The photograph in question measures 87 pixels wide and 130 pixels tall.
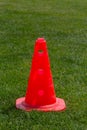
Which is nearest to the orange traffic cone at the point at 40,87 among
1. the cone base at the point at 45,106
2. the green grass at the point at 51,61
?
the cone base at the point at 45,106

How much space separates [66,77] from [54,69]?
0.54 m

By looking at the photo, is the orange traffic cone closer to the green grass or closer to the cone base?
the cone base

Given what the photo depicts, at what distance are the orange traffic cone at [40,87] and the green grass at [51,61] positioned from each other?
0.16 m

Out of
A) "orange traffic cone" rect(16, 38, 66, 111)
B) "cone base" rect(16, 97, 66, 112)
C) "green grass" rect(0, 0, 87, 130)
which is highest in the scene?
"orange traffic cone" rect(16, 38, 66, 111)

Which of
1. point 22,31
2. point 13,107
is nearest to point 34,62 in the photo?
point 13,107

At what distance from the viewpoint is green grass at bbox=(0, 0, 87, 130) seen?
5.27 meters

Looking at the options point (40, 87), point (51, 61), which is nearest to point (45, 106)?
point (40, 87)

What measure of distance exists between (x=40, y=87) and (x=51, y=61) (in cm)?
253

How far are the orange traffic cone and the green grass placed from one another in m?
0.16

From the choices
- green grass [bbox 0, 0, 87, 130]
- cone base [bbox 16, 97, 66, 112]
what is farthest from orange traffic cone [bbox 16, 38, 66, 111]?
green grass [bbox 0, 0, 87, 130]

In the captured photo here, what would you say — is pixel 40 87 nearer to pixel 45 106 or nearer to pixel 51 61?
pixel 45 106

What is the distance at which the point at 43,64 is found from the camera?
18.6 ft

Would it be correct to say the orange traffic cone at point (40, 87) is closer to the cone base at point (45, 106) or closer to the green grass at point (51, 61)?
the cone base at point (45, 106)

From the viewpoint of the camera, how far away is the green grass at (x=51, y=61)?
527 centimetres
